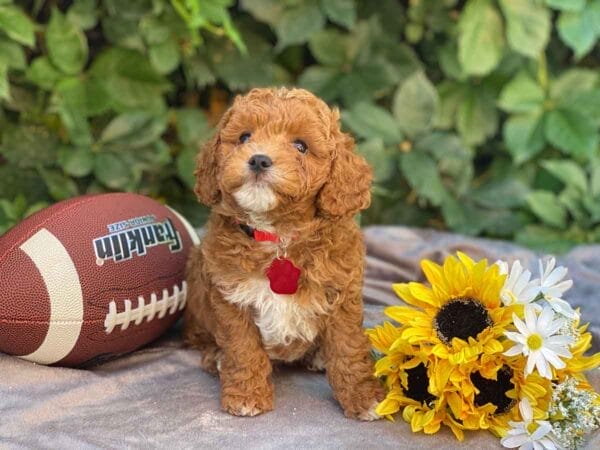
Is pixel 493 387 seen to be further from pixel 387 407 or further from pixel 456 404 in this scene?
pixel 387 407

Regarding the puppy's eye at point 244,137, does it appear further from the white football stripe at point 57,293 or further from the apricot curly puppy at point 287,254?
the white football stripe at point 57,293

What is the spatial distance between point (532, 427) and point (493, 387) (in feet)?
0.61

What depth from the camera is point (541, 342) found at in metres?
2.51

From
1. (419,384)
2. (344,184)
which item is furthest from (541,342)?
(344,184)

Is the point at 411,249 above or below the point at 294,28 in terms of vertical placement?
below

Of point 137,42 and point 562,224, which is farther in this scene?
point 562,224

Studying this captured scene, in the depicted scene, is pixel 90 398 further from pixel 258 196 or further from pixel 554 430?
pixel 554 430

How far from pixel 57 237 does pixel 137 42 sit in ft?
6.33

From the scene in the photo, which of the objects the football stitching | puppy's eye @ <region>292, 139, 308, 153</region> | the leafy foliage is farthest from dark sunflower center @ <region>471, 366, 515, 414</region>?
the leafy foliage

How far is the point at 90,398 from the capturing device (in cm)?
288

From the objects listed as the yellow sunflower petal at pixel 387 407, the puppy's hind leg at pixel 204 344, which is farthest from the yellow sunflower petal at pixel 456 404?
the puppy's hind leg at pixel 204 344

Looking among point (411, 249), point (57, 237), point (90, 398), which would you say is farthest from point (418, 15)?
point (90, 398)

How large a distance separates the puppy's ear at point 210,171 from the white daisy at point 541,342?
1137mm

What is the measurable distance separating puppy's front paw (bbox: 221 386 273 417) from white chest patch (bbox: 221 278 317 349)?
0.21 metres
